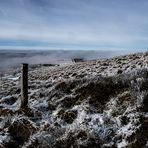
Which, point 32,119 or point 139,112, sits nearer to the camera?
point 139,112

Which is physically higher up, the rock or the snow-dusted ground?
the snow-dusted ground

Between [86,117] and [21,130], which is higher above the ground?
[86,117]

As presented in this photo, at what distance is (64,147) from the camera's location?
35.7 ft

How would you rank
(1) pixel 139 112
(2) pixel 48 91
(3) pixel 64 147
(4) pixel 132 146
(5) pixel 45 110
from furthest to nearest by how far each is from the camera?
1. (2) pixel 48 91
2. (5) pixel 45 110
3. (1) pixel 139 112
4. (3) pixel 64 147
5. (4) pixel 132 146

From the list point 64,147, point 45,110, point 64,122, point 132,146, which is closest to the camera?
point 132,146

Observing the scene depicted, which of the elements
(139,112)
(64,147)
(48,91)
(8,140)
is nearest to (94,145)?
(64,147)

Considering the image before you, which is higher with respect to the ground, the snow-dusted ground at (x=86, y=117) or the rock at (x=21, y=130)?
the snow-dusted ground at (x=86, y=117)

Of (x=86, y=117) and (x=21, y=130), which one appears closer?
(x=86, y=117)

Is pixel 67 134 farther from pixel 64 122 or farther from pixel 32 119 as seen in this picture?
pixel 32 119

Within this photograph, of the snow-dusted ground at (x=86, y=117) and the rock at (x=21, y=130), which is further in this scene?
the rock at (x=21, y=130)

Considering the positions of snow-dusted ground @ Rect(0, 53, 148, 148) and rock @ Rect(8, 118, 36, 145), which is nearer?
snow-dusted ground @ Rect(0, 53, 148, 148)

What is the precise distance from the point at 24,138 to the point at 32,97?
5407mm

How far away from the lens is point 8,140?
1188 cm

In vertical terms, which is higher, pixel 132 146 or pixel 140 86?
pixel 140 86
